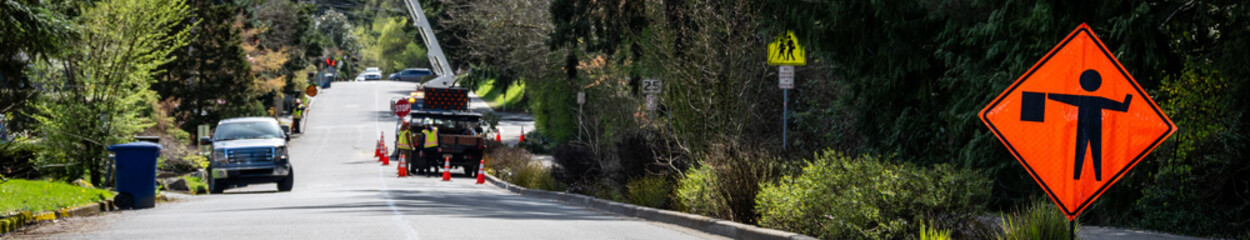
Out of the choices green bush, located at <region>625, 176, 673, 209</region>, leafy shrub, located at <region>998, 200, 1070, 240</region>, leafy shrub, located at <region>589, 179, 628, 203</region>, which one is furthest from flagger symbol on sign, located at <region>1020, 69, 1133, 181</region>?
leafy shrub, located at <region>589, 179, 628, 203</region>

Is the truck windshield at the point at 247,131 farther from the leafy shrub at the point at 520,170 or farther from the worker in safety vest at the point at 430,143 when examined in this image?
the worker in safety vest at the point at 430,143

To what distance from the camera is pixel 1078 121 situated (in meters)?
8.20

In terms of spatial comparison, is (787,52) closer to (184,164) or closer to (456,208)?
(456,208)

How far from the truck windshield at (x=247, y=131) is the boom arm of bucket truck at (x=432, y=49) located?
20.6ft

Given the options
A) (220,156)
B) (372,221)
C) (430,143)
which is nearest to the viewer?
(372,221)

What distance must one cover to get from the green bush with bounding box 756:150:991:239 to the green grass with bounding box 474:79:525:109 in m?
63.2

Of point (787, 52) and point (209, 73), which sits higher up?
point (209, 73)

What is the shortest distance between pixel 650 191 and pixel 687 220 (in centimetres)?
288

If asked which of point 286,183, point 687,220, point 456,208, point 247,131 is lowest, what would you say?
point 286,183

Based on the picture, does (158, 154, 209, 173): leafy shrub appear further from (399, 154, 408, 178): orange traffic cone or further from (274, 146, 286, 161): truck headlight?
(399, 154, 408, 178): orange traffic cone

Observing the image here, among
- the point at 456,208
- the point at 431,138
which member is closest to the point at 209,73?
the point at 431,138

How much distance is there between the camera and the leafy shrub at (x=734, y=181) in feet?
43.8

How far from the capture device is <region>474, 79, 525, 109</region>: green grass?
Result: 81.4m

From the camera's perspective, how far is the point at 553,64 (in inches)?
1635
